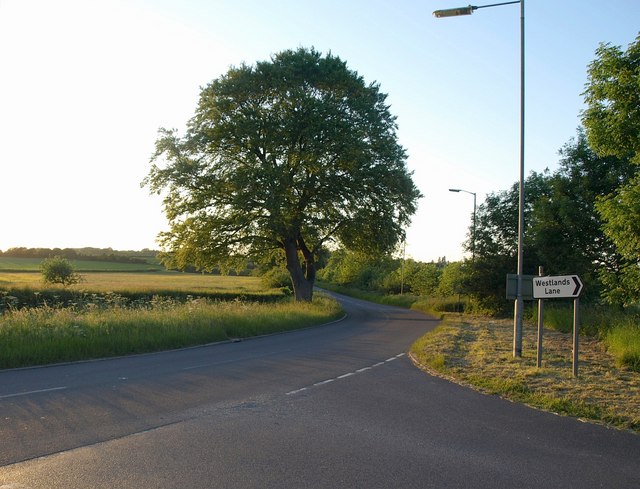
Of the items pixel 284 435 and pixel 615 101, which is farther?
pixel 615 101

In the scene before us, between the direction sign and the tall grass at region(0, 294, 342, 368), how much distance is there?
10.5 m

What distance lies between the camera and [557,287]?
12336 millimetres

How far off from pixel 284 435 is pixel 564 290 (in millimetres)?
7384

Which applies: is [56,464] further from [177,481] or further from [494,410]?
[494,410]

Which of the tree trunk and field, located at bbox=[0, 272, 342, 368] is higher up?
the tree trunk

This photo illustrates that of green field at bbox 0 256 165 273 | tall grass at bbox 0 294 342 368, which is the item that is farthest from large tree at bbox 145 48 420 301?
green field at bbox 0 256 165 273

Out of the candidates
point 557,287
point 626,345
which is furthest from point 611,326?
point 557,287

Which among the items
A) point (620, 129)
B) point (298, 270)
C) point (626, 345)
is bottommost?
point (626, 345)

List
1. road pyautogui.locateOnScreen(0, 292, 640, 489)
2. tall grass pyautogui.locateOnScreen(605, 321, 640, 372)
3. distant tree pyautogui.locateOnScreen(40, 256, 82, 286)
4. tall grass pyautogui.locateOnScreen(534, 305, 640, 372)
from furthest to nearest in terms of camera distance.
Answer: distant tree pyautogui.locateOnScreen(40, 256, 82, 286) → tall grass pyautogui.locateOnScreen(534, 305, 640, 372) → tall grass pyautogui.locateOnScreen(605, 321, 640, 372) → road pyautogui.locateOnScreen(0, 292, 640, 489)

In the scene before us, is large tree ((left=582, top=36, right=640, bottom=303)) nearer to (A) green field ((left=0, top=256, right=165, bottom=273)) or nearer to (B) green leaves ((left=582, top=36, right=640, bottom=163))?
(B) green leaves ((left=582, top=36, right=640, bottom=163))

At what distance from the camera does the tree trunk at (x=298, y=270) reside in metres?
37.9

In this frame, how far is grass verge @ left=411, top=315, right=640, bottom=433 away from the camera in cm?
902

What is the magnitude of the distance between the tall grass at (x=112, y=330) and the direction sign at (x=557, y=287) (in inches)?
415

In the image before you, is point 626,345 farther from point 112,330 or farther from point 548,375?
point 112,330
